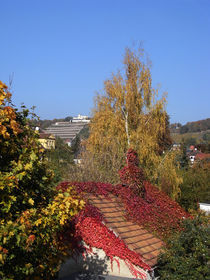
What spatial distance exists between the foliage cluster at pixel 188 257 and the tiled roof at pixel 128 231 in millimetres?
360

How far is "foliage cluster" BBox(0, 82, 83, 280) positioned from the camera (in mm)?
3660

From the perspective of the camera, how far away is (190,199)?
17719 millimetres

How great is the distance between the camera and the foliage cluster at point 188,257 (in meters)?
6.95

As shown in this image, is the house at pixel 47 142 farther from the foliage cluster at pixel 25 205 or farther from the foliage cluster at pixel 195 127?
the foliage cluster at pixel 195 127

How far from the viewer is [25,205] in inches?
169

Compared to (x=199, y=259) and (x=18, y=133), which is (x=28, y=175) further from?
(x=199, y=259)

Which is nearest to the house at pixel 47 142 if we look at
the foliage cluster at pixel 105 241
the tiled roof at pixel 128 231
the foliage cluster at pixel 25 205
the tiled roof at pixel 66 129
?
the foliage cluster at pixel 25 205

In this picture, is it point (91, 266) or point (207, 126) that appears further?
point (207, 126)

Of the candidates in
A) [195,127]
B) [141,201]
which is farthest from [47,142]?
[195,127]

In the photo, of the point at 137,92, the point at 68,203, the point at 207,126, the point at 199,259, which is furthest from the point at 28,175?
the point at 207,126

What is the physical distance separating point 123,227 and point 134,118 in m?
12.7

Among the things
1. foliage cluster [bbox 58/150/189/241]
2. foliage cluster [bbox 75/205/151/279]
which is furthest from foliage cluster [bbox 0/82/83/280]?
foliage cluster [bbox 58/150/189/241]

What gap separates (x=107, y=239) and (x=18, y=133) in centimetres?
393

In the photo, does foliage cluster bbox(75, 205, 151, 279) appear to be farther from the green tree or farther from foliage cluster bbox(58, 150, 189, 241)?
the green tree
